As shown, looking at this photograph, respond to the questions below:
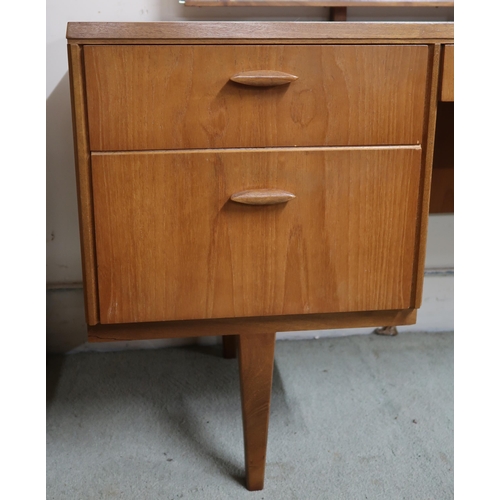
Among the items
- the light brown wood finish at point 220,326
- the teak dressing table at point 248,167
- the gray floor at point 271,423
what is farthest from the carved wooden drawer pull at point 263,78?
the gray floor at point 271,423

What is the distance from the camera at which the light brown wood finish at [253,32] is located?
70 cm

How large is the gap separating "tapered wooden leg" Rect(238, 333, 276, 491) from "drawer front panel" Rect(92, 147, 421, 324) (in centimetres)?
6

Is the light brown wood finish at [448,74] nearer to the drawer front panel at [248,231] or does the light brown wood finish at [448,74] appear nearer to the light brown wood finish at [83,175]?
the drawer front panel at [248,231]

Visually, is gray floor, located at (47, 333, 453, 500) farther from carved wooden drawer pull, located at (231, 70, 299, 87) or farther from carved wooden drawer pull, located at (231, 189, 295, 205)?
carved wooden drawer pull, located at (231, 70, 299, 87)

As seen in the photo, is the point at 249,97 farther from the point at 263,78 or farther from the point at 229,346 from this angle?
the point at 229,346

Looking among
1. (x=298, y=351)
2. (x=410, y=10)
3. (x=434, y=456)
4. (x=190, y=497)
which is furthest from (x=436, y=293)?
(x=190, y=497)

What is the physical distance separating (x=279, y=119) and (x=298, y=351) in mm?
713

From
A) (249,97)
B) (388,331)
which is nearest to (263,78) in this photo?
(249,97)

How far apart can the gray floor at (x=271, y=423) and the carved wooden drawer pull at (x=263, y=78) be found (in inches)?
24.4

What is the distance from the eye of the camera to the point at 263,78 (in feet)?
2.39

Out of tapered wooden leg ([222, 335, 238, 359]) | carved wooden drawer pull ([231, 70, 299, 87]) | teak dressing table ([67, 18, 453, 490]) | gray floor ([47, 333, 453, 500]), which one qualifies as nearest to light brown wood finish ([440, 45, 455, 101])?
teak dressing table ([67, 18, 453, 490])

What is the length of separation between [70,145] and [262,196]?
63 cm

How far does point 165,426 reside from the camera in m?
1.04

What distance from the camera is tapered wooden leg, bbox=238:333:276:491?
0.86 metres
